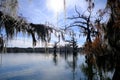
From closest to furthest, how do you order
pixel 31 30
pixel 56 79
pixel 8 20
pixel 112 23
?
pixel 8 20
pixel 31 30
pixel 112 23
pixel 56 79

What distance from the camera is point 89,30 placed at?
24594 millimetres

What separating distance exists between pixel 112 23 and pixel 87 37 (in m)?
15.2

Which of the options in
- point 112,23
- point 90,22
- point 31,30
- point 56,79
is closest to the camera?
point 31,30

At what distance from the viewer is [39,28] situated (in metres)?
3.87

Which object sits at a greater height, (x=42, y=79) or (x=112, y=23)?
(x=112, y=23)

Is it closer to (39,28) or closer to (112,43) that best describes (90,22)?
(112,43)

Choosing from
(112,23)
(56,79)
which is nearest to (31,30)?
(112,23)

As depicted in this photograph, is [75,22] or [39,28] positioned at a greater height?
[75,22]

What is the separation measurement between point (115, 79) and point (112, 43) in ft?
4.98

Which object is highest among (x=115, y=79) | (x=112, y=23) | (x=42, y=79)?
(x=112, y=23)

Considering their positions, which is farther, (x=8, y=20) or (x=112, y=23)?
(x=112, y=23)

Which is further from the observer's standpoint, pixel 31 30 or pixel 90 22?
pixel 90 22

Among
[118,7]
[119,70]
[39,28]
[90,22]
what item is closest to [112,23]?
[118,7]

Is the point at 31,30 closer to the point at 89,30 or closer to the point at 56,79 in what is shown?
the point at 89,30
